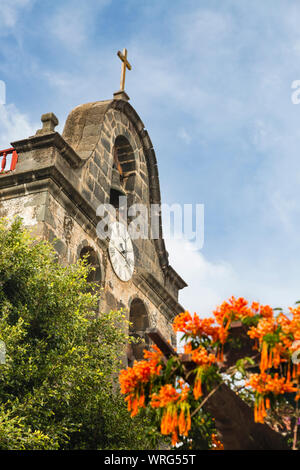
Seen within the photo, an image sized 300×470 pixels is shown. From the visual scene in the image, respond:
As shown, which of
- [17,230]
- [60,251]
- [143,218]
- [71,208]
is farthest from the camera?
[143,218]

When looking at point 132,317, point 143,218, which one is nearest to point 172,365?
point 132,317

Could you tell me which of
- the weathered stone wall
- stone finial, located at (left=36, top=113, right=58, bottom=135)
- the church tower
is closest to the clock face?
the church tower

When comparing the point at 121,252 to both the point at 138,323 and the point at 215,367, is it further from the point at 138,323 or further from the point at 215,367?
the point at 215,367

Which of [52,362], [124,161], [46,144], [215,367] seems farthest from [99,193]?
[215,367]

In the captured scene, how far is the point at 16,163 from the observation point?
504 inches

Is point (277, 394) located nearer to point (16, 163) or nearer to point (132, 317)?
point (16, 163)

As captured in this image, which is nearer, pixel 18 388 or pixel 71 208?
pixel 18 388

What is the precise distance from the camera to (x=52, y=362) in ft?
28.8

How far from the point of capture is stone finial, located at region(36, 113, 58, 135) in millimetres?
13016

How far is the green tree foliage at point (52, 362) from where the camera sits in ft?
27.5

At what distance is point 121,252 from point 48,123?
3.31 m

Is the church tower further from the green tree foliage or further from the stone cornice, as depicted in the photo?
the green tree foliage

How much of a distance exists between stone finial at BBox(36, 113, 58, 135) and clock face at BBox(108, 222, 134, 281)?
8.33 feet
